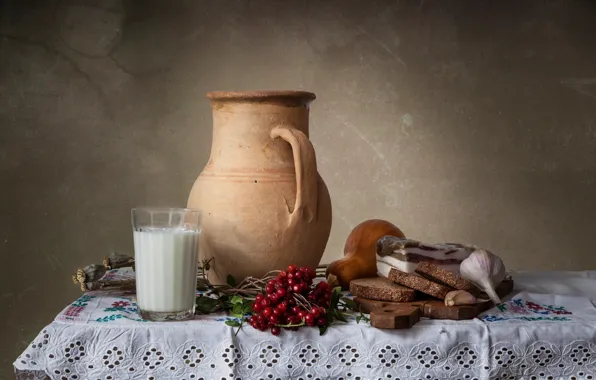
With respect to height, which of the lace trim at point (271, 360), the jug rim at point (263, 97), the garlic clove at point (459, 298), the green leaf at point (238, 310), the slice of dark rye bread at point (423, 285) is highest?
the jug rim at point (263, 97)

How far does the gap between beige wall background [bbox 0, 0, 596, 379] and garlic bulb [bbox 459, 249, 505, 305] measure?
1366mm

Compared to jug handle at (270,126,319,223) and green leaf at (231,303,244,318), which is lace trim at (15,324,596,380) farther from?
jug handle at (270,126,319,223)

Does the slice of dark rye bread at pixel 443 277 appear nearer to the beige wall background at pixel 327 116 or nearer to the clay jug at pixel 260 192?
the clay jug at pixel 260 192

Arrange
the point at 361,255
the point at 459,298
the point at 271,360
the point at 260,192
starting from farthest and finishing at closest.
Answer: the point at 361,255, the point at 260,192, the point at 459,298, the point at 271,360

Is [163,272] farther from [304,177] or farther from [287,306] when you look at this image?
[304,177]

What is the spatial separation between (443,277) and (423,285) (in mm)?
37

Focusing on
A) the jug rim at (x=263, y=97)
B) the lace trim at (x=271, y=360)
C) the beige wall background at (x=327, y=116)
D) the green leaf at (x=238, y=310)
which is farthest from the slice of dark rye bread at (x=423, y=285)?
the beige wall background at (x=327, y=116)

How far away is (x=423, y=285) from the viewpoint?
47.9 inches

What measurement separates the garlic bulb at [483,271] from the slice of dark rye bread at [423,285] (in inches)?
2.7

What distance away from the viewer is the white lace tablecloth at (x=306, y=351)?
1066mm

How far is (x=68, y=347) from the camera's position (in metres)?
1.06

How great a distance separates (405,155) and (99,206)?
1078 millimetres

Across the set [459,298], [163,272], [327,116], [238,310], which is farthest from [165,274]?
[327,116]

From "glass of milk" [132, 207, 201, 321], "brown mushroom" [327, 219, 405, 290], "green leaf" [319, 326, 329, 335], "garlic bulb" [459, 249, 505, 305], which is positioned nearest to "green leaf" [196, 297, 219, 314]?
"glass of milk" [132, 207, 201, 321]
